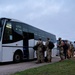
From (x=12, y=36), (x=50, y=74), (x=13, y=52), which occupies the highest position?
(x=12, y=36)

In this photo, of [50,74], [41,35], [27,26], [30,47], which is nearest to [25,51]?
[30,47]

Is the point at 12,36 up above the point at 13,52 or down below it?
above

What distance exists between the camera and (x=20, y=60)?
20891mm

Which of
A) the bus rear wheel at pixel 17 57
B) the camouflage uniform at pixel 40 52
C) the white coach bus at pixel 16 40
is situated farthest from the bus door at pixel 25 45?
the camouflage uniform at pixel 40 52

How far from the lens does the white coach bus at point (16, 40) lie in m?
18.4

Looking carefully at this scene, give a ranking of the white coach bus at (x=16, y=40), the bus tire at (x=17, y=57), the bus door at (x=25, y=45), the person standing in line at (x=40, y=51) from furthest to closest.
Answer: the bus door at (x=25, y=45)
the person standing in line at (x=40, y=51)
the bus tire at (x=17, y=57)
the white coach bus at (x=16, y=40)

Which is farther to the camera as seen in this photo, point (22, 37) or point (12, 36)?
point (22, 37)

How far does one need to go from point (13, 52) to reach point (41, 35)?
21.3 feet

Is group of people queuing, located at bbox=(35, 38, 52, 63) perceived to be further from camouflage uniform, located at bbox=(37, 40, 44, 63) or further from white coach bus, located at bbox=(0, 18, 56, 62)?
white coach bus, located at bbox=(0, 18, 56, 62)

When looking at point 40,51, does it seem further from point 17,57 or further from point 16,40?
point 16,40

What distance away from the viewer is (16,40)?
19.8m

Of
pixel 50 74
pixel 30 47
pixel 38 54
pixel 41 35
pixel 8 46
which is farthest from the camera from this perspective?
pixel 41 35

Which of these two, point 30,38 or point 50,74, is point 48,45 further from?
point 50,74

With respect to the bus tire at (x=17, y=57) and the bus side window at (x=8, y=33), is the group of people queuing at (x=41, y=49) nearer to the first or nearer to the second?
the bus tire at (x=17, y=57)
